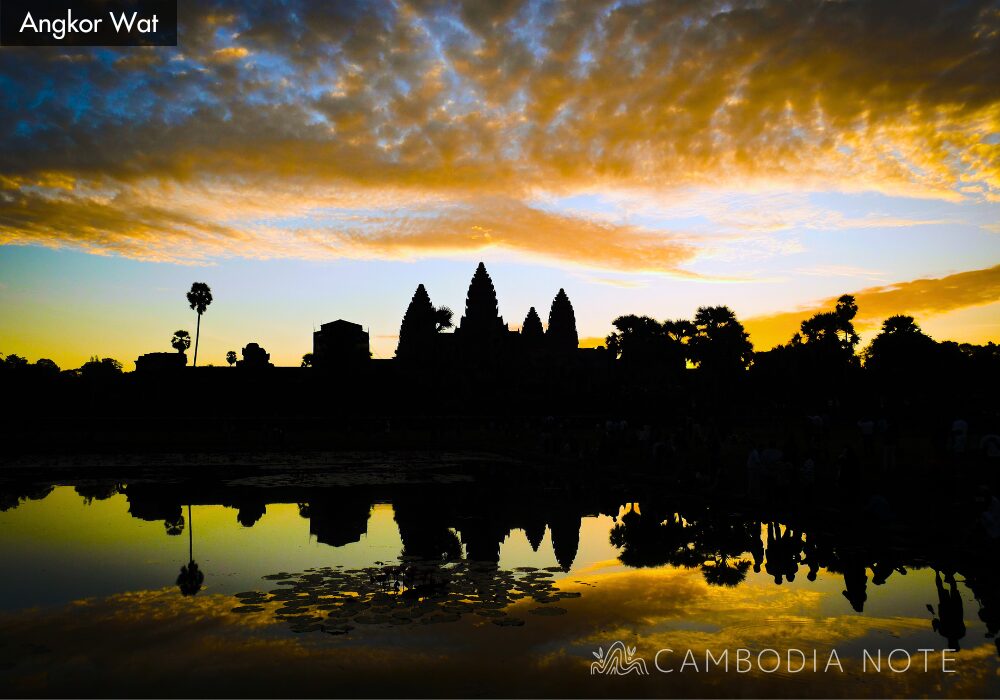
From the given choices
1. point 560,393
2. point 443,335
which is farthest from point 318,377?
point 560,393

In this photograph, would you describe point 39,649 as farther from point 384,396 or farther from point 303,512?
point 384,396

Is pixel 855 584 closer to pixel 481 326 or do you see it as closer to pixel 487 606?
pixel 487 606

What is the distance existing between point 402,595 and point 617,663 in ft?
9.19

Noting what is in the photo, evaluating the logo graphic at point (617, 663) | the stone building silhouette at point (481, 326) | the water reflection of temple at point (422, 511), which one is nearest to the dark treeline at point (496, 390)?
the stone building silhouette at point (481, 326)

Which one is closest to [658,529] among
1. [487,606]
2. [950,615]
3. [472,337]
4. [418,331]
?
[950,615]

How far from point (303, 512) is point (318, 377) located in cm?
4939

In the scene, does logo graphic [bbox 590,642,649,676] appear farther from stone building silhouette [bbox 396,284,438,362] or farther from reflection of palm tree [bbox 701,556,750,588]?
stone building silhouette [bbox 396,284,438,362]

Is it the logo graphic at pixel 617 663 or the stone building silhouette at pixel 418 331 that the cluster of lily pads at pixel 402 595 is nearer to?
the logo graphic at pixel 617 663

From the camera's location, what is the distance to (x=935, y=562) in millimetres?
9516

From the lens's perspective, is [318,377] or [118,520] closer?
[118,520]

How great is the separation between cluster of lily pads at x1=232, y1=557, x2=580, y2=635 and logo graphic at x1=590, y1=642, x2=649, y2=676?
101 cm

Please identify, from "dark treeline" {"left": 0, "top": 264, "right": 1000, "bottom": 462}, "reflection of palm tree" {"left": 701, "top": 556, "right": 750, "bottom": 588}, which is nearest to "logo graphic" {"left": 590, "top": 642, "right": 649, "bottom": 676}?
"reflection of palm tree" {"left": 701, "top": 556, "right": 750, "bottom": 588}

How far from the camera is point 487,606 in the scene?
740 centimetres

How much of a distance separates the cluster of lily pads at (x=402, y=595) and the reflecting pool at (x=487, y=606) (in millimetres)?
39
